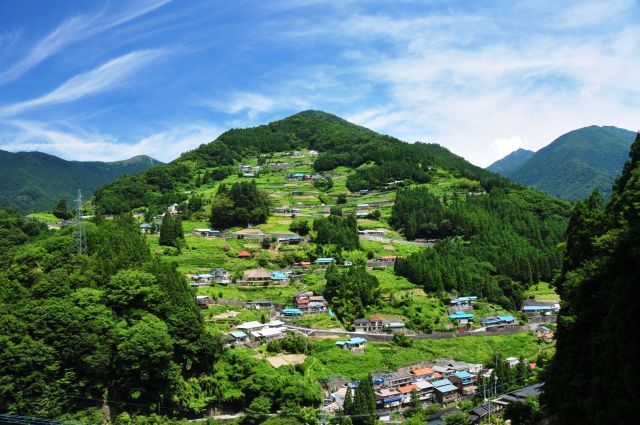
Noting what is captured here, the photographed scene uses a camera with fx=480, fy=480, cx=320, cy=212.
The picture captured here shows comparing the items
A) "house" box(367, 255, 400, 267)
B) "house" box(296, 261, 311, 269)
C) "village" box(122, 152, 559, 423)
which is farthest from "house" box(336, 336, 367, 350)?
"house" box(367, 255, 400, 267)

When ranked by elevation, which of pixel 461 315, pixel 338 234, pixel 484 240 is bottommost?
pixel 461 315

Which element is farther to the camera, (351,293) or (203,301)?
(351,293)

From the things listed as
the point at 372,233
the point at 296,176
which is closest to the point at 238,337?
the point at 372,233

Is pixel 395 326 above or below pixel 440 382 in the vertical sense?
above

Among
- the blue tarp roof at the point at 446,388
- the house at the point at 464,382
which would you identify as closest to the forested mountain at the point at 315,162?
the house at the point at 464,382

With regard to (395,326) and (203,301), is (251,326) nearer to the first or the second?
(203,301)

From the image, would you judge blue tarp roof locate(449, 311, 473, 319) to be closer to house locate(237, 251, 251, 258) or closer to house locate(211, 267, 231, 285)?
house locate(211, 267, 231, 285)

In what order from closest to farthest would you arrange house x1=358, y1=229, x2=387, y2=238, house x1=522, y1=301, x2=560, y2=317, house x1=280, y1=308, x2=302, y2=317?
house x1=280, y1=308, x2=302, y2=317 < house x1=522, y1=301, x2=560, y2=317 < house x1=358, y1=229, x2=387, y2=238
